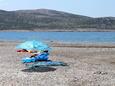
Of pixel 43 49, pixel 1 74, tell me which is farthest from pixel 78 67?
pixel 1 74

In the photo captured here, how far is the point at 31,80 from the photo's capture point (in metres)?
21.4

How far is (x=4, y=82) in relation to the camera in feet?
67.9

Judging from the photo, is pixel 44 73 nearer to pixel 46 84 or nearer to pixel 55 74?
pixel 55 74

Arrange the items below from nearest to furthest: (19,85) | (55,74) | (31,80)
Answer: (19,85) < (31,80) < (55,74)

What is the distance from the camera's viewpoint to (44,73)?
23797mm

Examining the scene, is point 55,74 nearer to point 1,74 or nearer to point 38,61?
point 1,74

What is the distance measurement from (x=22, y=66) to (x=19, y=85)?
7424 mm

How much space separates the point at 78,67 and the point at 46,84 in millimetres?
6973

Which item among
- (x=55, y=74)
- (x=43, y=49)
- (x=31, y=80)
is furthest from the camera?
(x=43, y=49)

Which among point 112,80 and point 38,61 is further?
point 38,61

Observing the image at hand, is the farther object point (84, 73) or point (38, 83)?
point (84, 73)

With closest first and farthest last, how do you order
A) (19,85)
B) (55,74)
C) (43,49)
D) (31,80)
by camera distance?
(19,85), (31,80), (55,74), (43,49)

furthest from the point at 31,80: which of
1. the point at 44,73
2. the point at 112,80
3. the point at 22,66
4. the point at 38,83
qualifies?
the point at 22,66

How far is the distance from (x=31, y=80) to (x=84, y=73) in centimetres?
370
